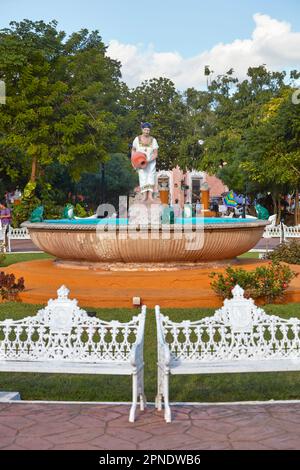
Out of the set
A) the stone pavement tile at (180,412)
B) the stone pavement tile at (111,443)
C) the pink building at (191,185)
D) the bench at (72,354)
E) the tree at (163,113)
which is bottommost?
the stone pavement tile at (111,443)

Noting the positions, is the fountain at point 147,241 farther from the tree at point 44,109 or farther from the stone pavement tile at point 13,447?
the tree at point 44,109

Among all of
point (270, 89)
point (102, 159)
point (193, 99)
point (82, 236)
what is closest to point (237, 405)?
point (82, 236)

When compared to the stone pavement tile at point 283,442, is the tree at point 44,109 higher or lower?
higher

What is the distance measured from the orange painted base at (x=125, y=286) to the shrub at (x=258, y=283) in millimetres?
245

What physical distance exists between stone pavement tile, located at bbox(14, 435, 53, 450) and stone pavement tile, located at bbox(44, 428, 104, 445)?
57 millimetres

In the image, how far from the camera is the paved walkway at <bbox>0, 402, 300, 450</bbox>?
181 inches

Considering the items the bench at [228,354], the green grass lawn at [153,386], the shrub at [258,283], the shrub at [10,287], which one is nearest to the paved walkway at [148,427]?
the bench at [228,354]

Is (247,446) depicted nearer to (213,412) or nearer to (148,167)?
(213,412)

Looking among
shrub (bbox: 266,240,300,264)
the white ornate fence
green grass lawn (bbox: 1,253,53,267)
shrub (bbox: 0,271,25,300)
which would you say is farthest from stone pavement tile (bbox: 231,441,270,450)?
the white ornate fence

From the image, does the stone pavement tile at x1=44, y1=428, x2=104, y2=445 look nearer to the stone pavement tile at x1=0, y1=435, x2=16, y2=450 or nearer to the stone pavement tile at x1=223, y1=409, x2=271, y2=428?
the stone pavement tile at x1=0, y1=435, x2=16, y2=450

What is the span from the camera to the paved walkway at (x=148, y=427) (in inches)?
181

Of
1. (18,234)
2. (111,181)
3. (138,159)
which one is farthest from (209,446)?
(111,181)
